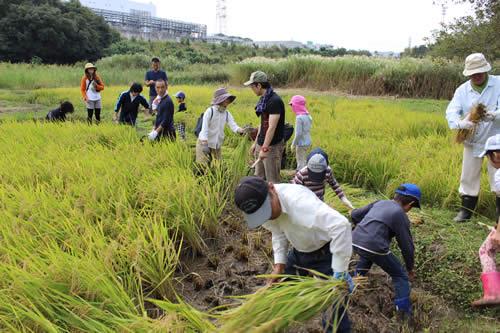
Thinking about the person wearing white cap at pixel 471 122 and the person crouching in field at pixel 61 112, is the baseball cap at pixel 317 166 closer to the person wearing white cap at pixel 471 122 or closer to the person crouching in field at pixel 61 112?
the person wearing white cap at pixel 471 122

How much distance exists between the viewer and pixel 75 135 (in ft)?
18.1

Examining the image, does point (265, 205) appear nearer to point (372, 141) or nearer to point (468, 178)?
point (468, 178)

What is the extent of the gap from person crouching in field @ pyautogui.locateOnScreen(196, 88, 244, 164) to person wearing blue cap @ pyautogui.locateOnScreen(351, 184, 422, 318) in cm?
215

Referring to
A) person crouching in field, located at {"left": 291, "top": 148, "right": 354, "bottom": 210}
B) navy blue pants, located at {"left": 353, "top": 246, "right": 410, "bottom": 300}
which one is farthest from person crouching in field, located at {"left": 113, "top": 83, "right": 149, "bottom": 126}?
navy blue pants, located at {"left": 353, "top": 246, "right": 410, "bottom": 300}

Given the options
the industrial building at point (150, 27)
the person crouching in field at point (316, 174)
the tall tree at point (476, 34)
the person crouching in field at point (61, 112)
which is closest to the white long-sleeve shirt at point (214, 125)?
the person crouching in field at point (316, 174)

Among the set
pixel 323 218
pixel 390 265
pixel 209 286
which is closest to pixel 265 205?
pixel 323 218

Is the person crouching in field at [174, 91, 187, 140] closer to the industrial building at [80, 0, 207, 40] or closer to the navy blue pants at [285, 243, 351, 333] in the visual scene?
the navy blue pants at [285, 243, 351, 333]

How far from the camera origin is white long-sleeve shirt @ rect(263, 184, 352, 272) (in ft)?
6.55

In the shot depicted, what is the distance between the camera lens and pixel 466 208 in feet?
12.2

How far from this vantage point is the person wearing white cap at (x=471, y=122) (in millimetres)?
3496

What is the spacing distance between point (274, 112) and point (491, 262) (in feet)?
7.22

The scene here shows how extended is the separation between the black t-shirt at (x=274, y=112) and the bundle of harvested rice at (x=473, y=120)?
1578 mm

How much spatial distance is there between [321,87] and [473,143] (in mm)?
12674

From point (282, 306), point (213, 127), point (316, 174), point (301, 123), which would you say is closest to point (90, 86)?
point (213, 127)
